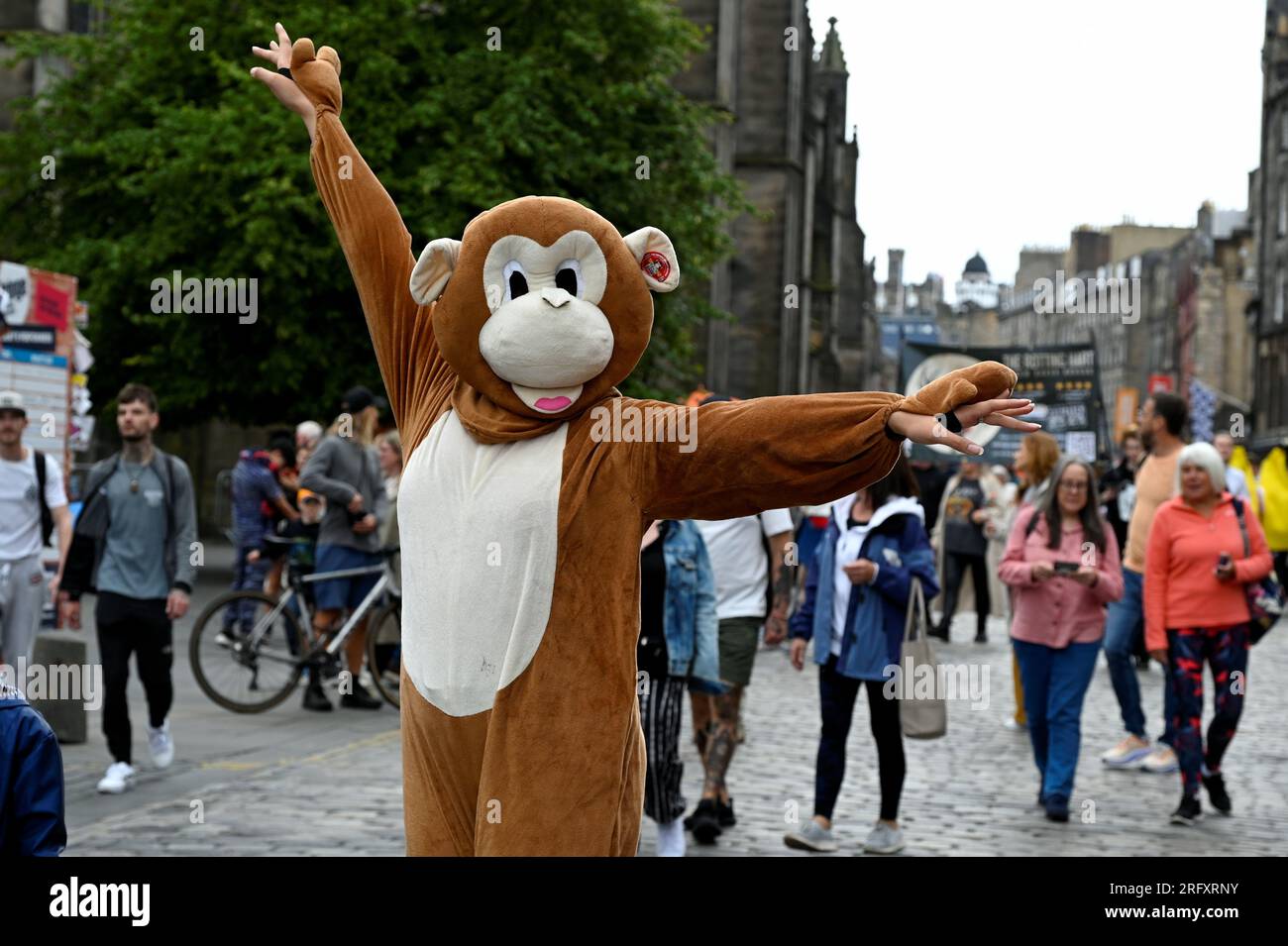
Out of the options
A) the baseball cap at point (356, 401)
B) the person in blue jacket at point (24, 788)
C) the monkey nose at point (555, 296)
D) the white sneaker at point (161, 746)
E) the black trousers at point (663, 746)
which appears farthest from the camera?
the baseball cap at point (356, 401)

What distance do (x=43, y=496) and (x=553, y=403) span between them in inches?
245

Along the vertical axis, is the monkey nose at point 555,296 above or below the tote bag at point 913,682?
A: above

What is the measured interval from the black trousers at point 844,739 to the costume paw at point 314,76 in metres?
4.23

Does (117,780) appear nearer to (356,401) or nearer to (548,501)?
(356,401)

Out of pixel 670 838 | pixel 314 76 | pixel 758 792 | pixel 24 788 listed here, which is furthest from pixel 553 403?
pixel 758 792

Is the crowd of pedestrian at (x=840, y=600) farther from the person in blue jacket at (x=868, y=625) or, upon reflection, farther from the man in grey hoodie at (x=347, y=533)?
the man in grey hoodie at (x=347, y=533)

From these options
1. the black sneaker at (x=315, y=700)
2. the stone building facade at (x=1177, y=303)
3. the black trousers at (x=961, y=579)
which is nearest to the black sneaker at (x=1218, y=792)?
the black sneaker at (x=315, y=700)

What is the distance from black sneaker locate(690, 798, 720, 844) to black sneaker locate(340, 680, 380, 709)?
4885 mm

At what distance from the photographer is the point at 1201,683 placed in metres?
9.64

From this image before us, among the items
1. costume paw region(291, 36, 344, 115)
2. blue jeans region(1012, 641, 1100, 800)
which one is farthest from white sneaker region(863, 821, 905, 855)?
costume paw region(291, 36, 344, 115)

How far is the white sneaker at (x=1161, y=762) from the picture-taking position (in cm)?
1103

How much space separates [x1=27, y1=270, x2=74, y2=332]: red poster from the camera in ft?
52.8

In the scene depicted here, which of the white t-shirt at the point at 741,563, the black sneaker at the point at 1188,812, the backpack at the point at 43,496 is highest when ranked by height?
the backpack at the point at 43,496

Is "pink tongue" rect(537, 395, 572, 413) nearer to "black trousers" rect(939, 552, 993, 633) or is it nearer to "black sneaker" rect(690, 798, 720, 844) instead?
"black sneaker" rect(690, 798, 720, 844)
